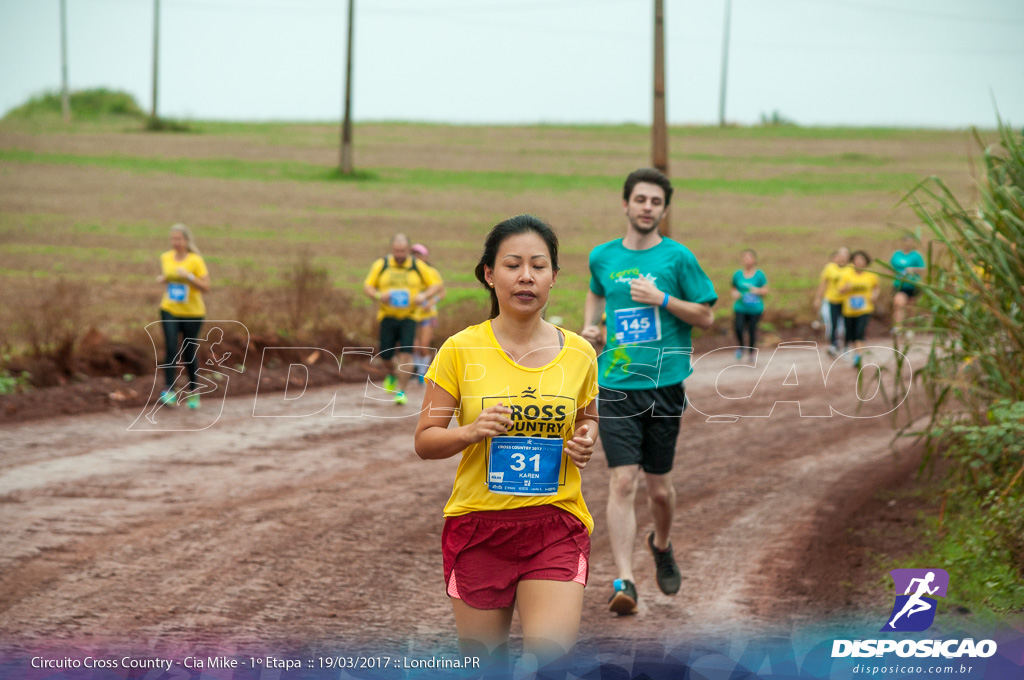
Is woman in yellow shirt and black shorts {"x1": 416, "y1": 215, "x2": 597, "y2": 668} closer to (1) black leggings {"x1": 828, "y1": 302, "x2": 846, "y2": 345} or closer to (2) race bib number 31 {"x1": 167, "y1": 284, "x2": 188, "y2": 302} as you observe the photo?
(2) race bib number 31 {"x1": 167, "y1": 284, "x2": 188, "y2": 302}

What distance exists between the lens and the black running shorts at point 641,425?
5602 millimetres

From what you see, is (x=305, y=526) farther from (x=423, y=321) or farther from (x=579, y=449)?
(x=423, y=321)

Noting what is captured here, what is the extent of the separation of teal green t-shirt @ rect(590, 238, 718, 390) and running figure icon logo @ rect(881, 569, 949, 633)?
68.1 inches

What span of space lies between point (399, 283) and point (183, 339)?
2720mm

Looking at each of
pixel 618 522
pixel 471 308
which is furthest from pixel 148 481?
pixel 471 308

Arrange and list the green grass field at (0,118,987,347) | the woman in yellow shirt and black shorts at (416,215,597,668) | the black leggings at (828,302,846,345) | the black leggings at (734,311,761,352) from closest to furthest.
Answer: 1. the woman in yellow shirt and black shorts at (416,215,597,668)
2. the black leggings at (734,311,761,352)
3. the black leggings at (828,302,846,345)
4. the green grass field at (0,118,987,347)

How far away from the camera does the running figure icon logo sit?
5199 mm

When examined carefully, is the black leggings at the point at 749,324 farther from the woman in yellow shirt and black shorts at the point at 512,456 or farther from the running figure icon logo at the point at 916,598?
the woman in yellow shirt and black shorts at the point at 512,456

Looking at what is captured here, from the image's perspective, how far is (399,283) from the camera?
12453mm

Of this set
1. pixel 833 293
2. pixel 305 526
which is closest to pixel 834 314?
pixel 833 293

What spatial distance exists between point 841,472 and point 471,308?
9.93 meters

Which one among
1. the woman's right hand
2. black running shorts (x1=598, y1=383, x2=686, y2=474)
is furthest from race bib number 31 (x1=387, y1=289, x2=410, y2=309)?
the woman's right hand

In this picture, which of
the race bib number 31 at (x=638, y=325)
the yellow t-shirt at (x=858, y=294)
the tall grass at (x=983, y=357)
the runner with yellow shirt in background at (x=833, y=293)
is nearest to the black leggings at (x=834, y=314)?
the runner with yellow shirt in background at (x=833, y=293)

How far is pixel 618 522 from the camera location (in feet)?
18.4
